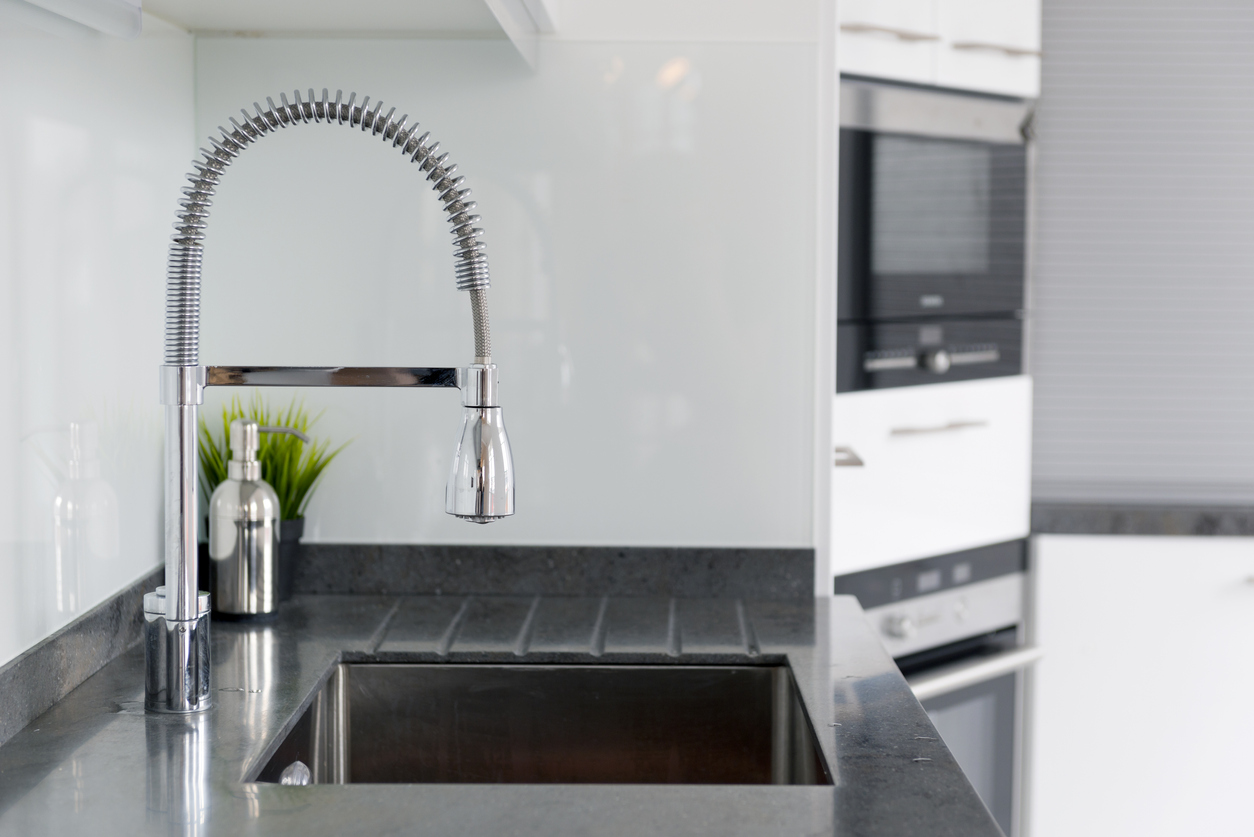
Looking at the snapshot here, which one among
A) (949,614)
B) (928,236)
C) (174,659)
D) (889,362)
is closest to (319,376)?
(174,659)

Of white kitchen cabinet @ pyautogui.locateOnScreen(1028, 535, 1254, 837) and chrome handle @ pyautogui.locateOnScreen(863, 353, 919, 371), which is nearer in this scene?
chrome handle @ pyautogui.locateOnScreen(863, 353, 919, 371)

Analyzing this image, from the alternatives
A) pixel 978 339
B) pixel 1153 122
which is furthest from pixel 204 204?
pixel 1153 122

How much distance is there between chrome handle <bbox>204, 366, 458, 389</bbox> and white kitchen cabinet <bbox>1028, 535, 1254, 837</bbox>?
135cm

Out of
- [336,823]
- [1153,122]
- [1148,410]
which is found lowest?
[336,823]

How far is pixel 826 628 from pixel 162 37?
0.99 metres

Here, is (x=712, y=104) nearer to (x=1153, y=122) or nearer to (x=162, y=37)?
(x=162, y=37)

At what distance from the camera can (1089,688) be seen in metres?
1.87

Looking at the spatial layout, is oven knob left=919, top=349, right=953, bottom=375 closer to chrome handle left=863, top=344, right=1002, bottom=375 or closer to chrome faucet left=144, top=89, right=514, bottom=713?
chrome handle left=863, top=344, right=1002, bottom=375

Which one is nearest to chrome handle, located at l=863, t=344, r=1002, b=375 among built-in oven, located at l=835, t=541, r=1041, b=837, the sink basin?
built-in oven, located at l=835, t=541, r=1041, b=837

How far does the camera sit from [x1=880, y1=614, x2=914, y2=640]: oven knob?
171 centimetres

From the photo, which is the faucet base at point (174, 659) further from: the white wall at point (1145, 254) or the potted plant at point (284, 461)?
the white wall at point (1145, 254)

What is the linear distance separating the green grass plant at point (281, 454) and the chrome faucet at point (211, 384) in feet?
1.13

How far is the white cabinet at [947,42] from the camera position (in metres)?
1.62

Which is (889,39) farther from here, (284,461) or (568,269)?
(284,461)
